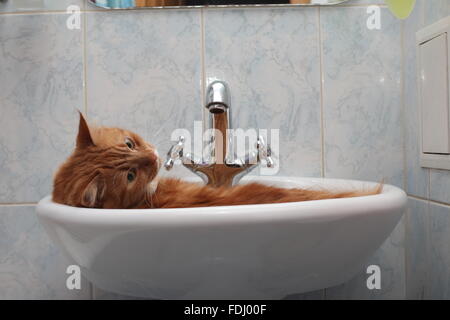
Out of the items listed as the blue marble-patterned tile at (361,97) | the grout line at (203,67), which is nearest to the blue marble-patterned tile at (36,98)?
the grout line at (203,67)

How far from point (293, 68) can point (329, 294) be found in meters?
0.62

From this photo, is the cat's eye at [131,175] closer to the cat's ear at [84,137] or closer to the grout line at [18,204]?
the cat's ear at [84,137]

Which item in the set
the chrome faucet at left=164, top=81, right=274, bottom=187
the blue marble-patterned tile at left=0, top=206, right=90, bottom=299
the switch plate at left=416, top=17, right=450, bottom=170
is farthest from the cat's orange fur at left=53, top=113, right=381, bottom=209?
the blue marble-patterned tile at left=0, top=206, right=90, bottom=299

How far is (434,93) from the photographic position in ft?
2.89

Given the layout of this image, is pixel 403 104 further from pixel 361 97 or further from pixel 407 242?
pixel 407 242

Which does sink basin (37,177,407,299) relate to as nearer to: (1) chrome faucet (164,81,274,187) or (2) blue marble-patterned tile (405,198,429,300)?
(1) chrome faucet (164,81,274,187)

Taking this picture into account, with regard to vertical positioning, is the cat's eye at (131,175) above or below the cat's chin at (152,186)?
above

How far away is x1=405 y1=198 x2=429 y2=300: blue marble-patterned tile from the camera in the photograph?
97cm

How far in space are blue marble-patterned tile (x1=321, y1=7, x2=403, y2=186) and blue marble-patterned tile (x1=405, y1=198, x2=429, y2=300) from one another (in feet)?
0.31

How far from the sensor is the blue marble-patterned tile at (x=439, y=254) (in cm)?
86

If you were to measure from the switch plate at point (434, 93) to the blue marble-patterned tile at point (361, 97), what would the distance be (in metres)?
0.12

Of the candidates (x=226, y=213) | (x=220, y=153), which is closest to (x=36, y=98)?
(x=220, y=153)

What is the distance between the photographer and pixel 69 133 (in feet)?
3.55
